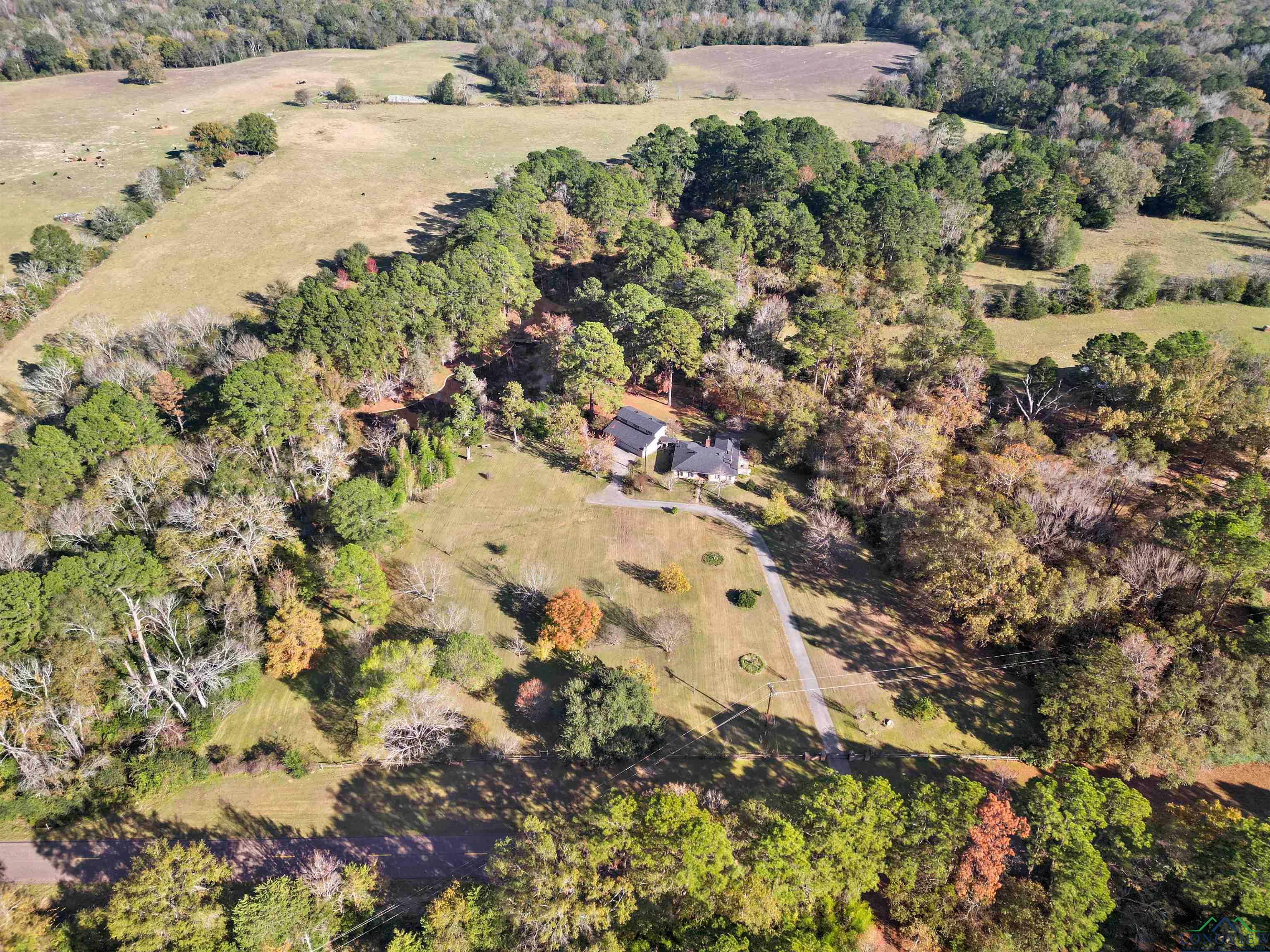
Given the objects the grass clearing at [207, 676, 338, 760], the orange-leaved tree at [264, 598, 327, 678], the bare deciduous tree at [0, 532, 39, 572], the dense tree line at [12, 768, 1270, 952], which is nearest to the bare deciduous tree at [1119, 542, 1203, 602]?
the dense tree line at [12, 768, 1270, 952]

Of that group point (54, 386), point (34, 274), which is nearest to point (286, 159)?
point (34, 274)

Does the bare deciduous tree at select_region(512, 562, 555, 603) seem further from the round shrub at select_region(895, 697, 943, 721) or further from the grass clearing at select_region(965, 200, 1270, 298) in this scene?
the grass clearing at select_region(965, 200, 1270, 298)

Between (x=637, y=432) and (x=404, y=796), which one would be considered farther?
(x=637, y=432)

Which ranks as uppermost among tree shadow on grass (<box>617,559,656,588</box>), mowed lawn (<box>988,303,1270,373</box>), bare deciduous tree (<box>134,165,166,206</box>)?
bare deciduous tree (<box>134,165,166,206</box>)

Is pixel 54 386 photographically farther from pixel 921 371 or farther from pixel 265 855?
pixel 921 371

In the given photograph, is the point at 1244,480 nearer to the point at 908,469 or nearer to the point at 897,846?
the point at 908,469

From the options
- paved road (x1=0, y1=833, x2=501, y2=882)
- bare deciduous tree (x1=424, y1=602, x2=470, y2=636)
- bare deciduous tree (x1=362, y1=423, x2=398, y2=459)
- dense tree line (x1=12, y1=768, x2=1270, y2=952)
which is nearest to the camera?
dense tree line (x1=12, y1=768, x2=1270, y2=952)
